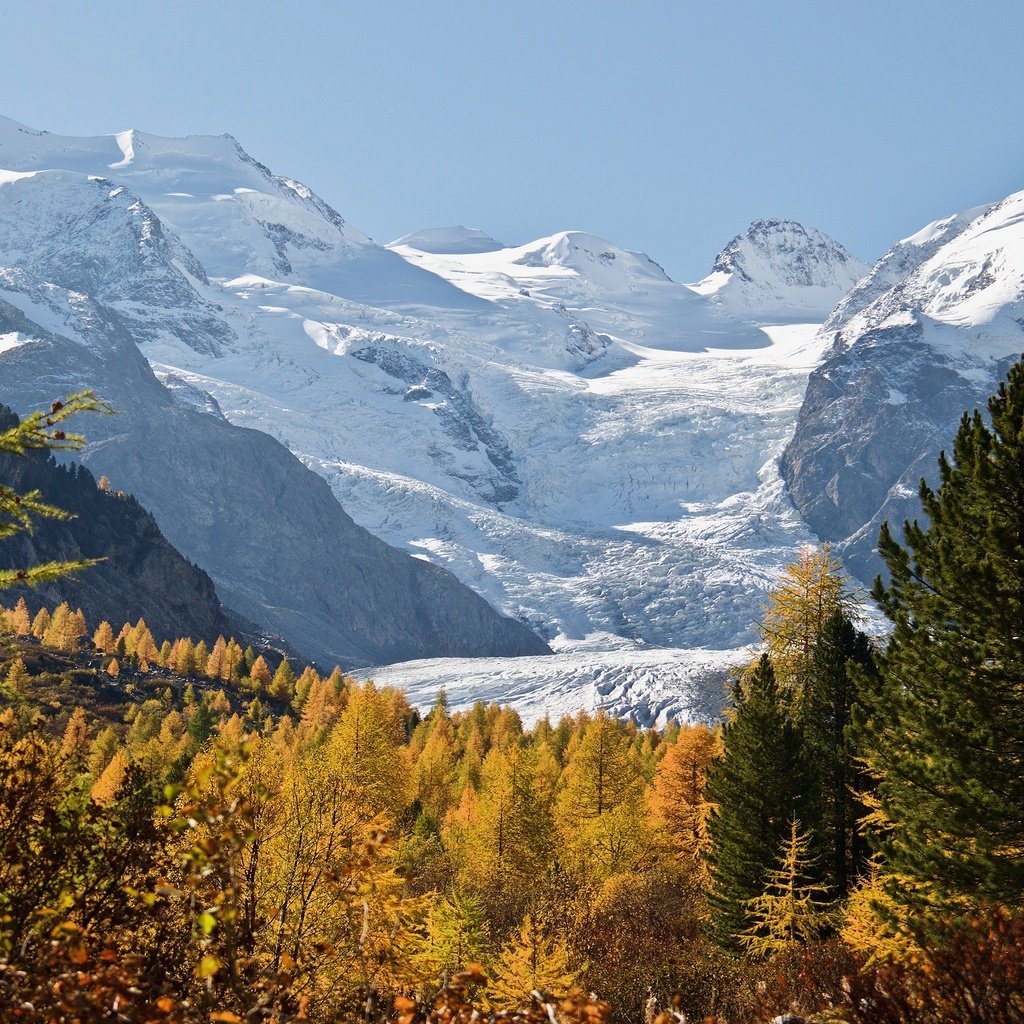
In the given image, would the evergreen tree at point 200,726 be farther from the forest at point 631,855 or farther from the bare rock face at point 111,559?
the bare rock face at point 111,559

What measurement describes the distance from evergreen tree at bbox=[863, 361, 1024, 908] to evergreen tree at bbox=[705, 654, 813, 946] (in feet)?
30.2

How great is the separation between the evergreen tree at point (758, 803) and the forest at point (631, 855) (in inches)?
2.6

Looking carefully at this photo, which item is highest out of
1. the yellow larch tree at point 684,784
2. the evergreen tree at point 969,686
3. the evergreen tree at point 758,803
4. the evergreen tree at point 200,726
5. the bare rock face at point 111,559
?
the evergreen tree at point 969,686

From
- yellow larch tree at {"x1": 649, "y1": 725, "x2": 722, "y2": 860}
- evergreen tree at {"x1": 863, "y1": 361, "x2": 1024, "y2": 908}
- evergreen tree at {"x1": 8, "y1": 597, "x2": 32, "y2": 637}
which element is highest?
evergreen tree at {"x1": 863, "y1": 361, "x2": 1024, "y2": 908}

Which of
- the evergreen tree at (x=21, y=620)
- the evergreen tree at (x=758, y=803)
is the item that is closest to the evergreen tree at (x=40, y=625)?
the evergreen tree at (x=21, y=620)

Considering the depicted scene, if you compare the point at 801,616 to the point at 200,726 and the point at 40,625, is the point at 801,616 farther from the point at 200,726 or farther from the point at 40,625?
the point at 40,625

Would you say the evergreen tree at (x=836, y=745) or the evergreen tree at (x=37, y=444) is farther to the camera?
the evergreen tree at (x=836, y=745)

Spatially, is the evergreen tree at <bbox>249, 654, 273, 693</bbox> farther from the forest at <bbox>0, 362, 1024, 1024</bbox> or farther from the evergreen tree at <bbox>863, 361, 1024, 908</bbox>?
the evergreen tree at <bbox>863, 361, 1024, 908</bbox>

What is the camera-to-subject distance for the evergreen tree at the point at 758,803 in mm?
27422

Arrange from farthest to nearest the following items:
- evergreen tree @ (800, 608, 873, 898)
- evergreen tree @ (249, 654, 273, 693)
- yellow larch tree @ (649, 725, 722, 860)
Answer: evergreen tree @ (249, 654, 273, 693), yellow larch tree @ (649, 725, 722, 860), evergreen tree @ (800, 608, 873, 898)

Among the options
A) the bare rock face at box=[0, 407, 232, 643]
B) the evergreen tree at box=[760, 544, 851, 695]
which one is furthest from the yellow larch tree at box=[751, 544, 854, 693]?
the bare rock face at box=[0, 407, 232, 643]

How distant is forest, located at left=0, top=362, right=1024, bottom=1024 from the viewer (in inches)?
301

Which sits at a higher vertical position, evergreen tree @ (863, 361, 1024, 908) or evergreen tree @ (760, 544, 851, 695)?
evergreen tree @ (863, 361, 1024, 908)

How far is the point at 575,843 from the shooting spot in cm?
4478
